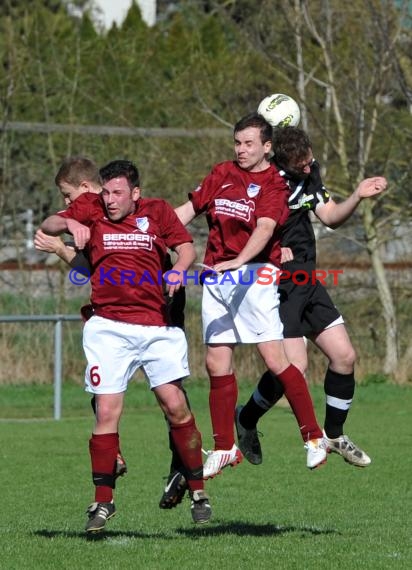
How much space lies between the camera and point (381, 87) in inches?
798

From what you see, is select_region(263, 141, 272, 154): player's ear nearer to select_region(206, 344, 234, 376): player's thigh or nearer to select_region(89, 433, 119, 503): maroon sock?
select_region(206, 344, 234, 376): player's thigh

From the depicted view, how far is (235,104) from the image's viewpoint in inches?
→ 849

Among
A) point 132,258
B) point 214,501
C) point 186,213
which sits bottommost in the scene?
point 214,501

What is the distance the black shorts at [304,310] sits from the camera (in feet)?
28.3

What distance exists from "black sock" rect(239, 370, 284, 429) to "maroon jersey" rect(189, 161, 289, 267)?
1104 mm

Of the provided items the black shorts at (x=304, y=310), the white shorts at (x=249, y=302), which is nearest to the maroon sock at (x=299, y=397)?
the white shorts at (x=249, y=302)

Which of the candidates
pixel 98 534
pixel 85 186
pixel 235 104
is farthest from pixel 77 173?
pixel 235 104

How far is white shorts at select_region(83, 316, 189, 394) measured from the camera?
7664mm

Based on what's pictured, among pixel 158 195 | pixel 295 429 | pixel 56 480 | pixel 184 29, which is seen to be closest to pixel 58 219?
pixel 56 480

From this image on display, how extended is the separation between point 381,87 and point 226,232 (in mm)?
12683

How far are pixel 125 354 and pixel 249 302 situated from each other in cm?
94

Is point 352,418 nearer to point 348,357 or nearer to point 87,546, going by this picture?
point 348,357

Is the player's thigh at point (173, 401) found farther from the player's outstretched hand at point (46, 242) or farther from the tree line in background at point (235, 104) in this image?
the tree line in background at point (235, 104)

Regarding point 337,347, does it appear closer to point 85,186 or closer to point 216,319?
point 216,319
